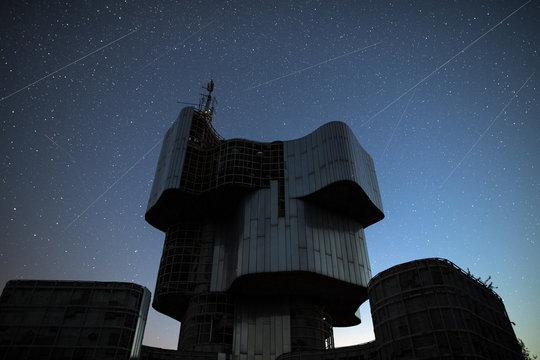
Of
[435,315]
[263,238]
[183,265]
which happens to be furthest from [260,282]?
[435,315]

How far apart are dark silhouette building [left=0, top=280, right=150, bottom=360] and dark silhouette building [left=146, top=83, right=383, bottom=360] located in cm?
1657

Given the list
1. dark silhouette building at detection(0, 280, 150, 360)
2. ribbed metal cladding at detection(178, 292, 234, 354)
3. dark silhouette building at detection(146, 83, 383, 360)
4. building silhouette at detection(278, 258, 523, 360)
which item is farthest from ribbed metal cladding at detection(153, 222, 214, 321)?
building silhouette at detection(278, 258, 523, 360)

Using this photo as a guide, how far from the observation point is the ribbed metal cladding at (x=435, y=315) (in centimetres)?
2380

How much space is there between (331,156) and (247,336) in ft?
80.7

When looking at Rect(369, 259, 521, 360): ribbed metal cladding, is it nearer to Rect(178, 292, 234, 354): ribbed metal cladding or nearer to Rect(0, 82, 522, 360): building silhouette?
Rect(0, 82, 522, 360): building silhouette

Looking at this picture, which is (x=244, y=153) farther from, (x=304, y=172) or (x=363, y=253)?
(x=363, y=253)

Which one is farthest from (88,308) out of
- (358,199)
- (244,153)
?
(358,199)

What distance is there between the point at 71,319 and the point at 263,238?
22.7 meters

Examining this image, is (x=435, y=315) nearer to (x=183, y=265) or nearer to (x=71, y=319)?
(x=71, y=319)

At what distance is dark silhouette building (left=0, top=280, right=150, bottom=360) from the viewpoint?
86.2 ft

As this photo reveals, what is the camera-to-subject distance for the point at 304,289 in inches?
1825

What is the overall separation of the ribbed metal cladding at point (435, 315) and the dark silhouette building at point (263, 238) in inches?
621

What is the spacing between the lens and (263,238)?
4544 centimetres

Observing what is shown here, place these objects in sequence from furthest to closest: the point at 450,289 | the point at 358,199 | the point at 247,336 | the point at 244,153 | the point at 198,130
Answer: the point at 198,130, the point at 244,153, the point at 358,199, the point at 247,336, the point at 450,289
